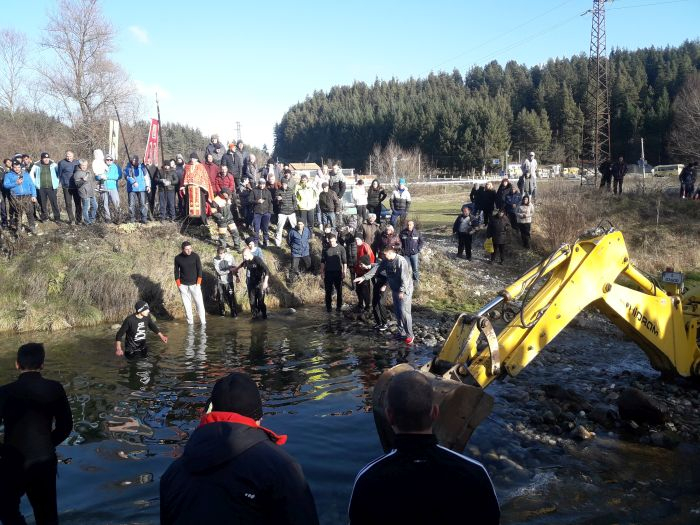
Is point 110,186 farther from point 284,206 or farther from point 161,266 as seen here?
point 284,206

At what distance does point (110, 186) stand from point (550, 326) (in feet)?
48.6

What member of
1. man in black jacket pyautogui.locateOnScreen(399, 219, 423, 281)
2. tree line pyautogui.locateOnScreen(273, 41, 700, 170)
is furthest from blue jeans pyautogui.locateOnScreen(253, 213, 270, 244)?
tree line pyautogui.locateOnScreen(273, 41, 700, 170)

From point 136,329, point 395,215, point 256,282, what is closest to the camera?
point 136,329

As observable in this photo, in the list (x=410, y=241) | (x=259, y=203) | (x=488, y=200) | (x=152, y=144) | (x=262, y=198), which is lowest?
(x=410, y=241)

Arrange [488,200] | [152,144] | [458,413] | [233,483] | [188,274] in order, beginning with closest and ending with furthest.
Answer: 1. [233,483]
2. [458,413]
3. [188,274]
4. [488,200]
5. [152,144]

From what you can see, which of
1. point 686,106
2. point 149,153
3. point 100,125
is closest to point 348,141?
point 686,106

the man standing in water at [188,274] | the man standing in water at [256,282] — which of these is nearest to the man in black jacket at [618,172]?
the man standing in water at [256,282]

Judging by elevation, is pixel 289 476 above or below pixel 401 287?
above

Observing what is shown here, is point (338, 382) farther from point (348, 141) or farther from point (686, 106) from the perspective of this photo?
point (348, 141)

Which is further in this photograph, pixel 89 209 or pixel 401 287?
pixel 89 209

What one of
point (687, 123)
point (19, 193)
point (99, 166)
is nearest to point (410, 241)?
point (99, 166)

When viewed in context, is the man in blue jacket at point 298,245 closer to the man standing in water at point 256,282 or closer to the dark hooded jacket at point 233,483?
the man standing in water at point 256,282

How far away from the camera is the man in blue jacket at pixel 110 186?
17078mm

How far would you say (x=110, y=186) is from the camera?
1733 cm
